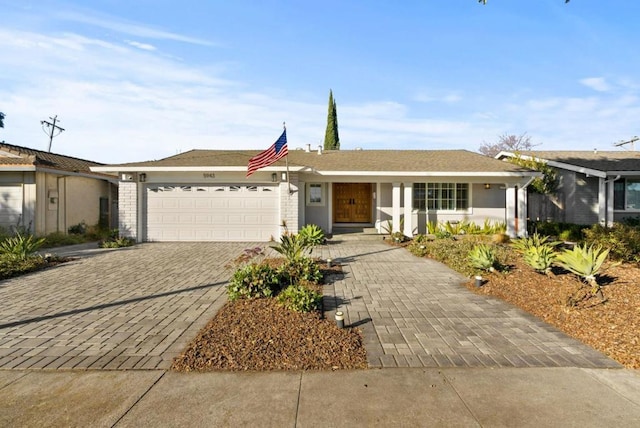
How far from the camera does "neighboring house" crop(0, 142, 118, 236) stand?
44.2ft

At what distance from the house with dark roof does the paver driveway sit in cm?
407

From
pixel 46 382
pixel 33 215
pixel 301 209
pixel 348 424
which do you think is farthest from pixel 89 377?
pixel 33 215

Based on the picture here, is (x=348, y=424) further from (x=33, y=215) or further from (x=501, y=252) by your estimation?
(x=33, y=215)

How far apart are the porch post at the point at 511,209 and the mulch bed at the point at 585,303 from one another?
666 cm

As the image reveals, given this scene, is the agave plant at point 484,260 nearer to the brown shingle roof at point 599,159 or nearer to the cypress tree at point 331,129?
the brown shingle roof at point 599,159

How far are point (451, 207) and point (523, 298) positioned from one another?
9752 mm

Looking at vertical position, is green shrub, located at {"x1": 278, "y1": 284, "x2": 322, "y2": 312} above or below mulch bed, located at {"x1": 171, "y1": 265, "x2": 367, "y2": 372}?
above

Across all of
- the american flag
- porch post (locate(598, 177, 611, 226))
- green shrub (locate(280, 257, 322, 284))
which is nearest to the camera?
green shrub (locate(280, 257, 322, 284))

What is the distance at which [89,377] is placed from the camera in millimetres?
3447

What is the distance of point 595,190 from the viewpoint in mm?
15234

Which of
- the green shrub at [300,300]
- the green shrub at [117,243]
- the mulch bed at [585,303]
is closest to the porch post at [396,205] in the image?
the mulch bed at [585,303]

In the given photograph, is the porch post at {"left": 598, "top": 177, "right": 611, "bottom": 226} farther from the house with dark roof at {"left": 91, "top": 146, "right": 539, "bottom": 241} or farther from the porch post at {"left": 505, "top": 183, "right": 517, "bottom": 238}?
the porch post at {"left": 505, "top": 183, "right": 517, "bottom": 238}

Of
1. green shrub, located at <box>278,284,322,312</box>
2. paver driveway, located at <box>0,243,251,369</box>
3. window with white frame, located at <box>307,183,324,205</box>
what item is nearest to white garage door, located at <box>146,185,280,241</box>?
window with white frame, located at <box>307,183,324,205</box>

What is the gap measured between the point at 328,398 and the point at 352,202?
13.1 meters
